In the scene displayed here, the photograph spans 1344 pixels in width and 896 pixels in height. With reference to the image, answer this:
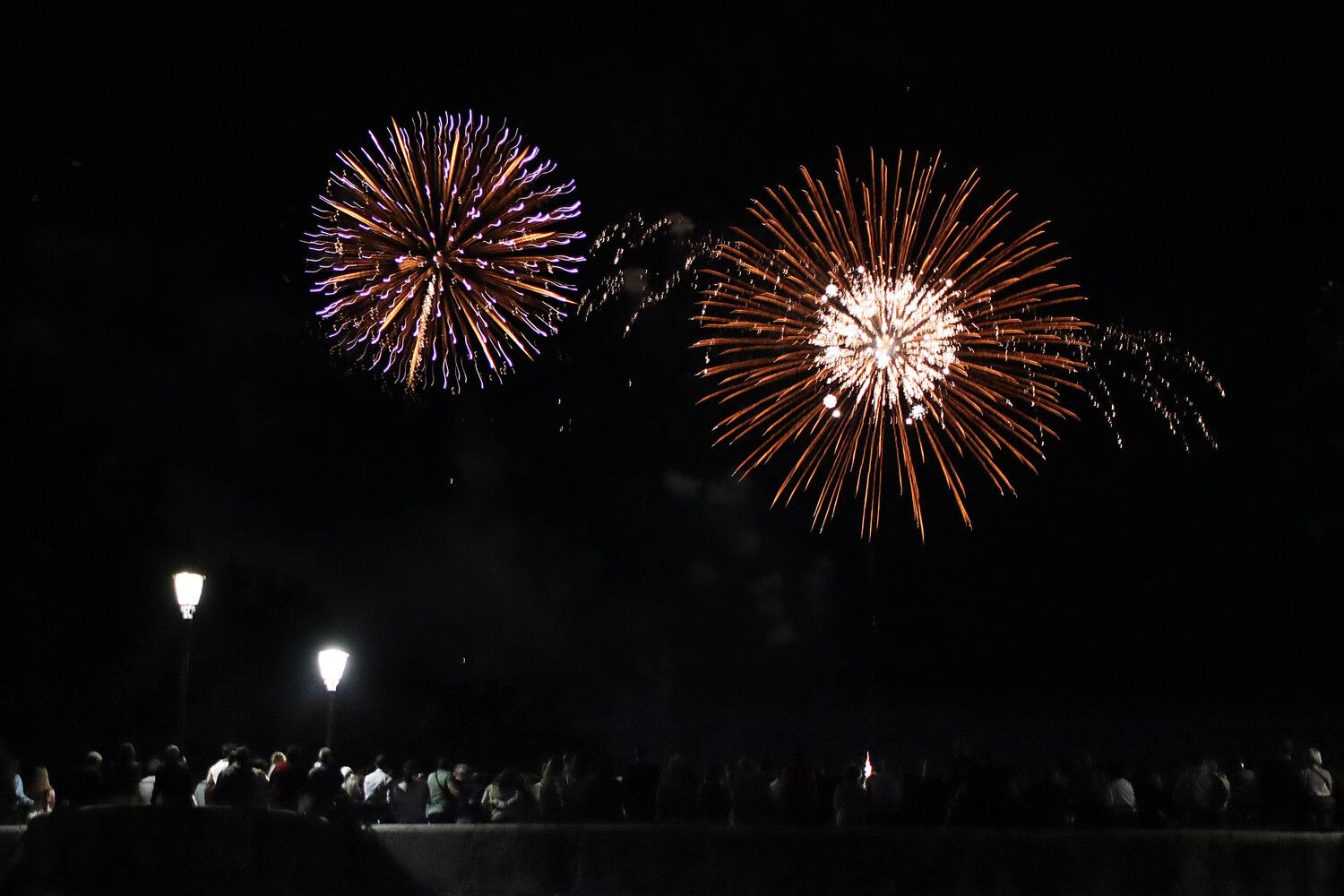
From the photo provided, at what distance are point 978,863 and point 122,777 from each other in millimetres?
8039

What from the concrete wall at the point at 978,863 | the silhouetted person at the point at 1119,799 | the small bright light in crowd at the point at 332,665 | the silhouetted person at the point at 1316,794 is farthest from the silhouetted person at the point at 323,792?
the silhouetted person at the point at 1316,794

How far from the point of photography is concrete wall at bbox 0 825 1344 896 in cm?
1196

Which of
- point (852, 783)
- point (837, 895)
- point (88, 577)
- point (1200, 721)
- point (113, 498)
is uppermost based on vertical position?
point (113, 498)

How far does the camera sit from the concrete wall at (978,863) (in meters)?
12.0

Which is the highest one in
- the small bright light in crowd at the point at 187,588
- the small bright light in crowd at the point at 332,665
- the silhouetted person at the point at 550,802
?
the small bright light in crowd at the point at 187,588

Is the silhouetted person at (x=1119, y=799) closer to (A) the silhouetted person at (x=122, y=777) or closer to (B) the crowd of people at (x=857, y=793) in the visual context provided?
(B) the crowd of people at (x=857, y=793)

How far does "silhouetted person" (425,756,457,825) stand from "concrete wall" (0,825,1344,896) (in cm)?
478

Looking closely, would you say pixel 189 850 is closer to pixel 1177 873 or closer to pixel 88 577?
pixel 1177 873

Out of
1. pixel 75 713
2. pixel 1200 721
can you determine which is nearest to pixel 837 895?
pixel 1200 721

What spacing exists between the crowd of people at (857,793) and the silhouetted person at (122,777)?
0.02m

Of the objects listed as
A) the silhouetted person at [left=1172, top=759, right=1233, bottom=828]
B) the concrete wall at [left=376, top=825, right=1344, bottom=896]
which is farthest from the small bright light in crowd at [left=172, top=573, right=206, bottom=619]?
the silhouetted person at [left=1172, top=759, right=1233, bottom=828]

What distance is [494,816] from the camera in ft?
52.5

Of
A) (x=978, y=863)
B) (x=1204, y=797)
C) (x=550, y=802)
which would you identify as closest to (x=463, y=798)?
(x=550, y=802)

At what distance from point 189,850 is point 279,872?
0.44 metres
